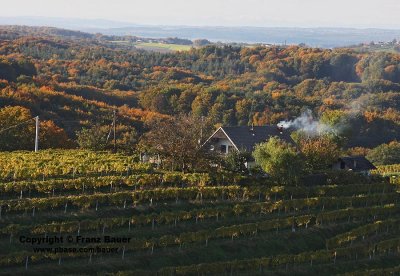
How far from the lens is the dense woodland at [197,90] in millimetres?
95125

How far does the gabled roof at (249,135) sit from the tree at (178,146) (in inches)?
267

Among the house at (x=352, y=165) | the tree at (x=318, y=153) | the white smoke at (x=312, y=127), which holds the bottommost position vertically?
the house at (x=352, y=165)

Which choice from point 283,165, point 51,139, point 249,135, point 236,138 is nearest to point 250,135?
point 249,135

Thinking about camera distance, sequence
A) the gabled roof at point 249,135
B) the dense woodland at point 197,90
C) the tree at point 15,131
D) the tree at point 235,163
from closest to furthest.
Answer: the tree at point 235,163 < the gabled roof at point 249,135 < the tree at point 15,131 < the dense woodland at point 197,90

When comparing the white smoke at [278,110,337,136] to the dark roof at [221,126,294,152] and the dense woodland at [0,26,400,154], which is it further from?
the dark roof at [221,126,294,152]

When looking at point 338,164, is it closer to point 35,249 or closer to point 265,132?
point 265,132

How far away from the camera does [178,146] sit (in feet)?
143

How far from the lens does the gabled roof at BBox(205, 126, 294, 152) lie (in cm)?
5197

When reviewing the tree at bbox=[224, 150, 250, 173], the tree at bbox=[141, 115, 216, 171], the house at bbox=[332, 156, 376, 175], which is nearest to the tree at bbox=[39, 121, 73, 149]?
the tree at bbox=[141, 115, 216, 171]

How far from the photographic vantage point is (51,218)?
33.0 m

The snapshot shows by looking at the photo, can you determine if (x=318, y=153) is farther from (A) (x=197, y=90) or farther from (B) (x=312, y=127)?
(A) (x=197, y=90)

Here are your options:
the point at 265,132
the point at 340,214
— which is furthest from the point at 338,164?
the point at 340,214

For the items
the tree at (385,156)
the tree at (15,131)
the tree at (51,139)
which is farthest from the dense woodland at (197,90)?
the tree at (385,156)

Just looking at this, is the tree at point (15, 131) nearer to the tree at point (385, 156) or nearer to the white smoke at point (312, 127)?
the white smoke at point (312, 127)
